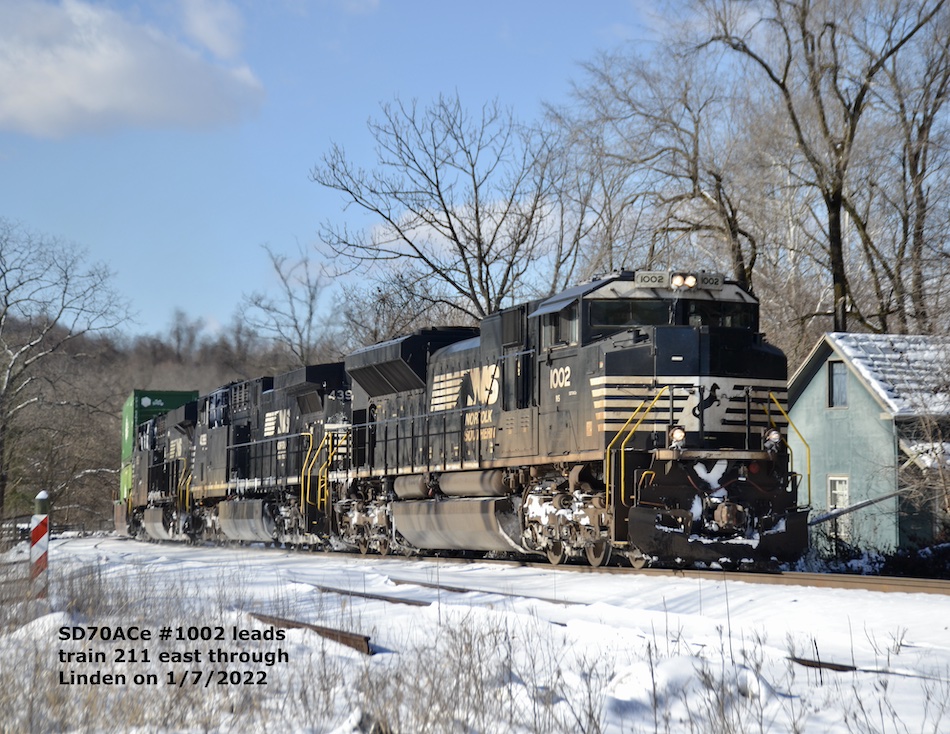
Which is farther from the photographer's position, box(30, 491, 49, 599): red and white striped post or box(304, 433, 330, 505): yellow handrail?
box(304, 433, 330, 505): yellow handrail

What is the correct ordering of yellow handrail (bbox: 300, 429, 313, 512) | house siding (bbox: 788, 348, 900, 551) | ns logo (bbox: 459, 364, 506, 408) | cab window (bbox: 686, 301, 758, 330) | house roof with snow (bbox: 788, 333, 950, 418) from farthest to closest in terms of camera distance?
house siding (bbox: 788, 348, 900, 551), yellow handrail (bbox: 300, 429, 313, 512), house roof with snow (bbox: 788, 333, 950, 418), ns logo (bbox: 459, 364, 506, 408), cab window (bbox: 686, 301, 758, 330)

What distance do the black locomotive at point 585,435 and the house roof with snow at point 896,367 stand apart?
735cm

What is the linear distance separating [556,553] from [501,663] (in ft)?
27.1

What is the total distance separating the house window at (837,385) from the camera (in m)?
28.2

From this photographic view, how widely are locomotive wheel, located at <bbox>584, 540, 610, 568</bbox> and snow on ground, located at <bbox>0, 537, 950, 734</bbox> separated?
6.69 feet

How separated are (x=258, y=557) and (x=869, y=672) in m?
15.5

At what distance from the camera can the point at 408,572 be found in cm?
1564

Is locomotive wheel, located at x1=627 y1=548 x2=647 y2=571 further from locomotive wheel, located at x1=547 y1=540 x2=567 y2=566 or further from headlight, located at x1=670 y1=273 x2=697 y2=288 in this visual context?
headlight, located at x1=670 y1=273 x2=697 y2=288

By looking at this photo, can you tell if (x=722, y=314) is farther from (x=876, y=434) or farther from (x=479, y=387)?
(x=876, y=434)

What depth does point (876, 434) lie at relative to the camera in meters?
26.7

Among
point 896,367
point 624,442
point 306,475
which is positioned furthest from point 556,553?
point 896,367

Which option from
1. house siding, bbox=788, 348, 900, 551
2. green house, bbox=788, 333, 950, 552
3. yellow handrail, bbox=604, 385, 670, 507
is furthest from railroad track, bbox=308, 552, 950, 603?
house siding, bbox=788, 348, 900, 551

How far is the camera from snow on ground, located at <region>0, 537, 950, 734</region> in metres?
6.24

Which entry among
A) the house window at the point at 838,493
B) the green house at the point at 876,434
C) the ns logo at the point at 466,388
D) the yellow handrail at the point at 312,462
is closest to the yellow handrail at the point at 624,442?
the ns logo at the point at 466,388
